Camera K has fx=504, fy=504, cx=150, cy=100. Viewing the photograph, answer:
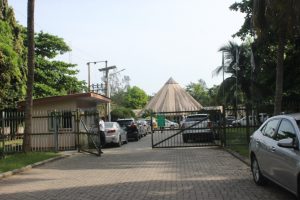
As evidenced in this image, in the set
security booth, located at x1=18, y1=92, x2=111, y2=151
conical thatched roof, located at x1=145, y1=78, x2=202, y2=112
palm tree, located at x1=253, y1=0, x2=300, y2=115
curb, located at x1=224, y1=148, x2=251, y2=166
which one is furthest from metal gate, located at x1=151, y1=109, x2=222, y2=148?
conical thatched roof, located at x1=145, y1=78, x2=202, y2=112

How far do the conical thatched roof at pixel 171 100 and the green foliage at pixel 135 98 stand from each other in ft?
122

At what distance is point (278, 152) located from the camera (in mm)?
8891

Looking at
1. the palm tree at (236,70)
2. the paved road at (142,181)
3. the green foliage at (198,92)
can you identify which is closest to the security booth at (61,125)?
the paved road at (142,181)

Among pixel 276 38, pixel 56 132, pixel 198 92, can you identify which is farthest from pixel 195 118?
pixel 198 92

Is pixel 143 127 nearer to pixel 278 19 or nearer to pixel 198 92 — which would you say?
pixel 278 19

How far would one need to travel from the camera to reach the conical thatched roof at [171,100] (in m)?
79.0

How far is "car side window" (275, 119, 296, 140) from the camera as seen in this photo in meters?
8.72

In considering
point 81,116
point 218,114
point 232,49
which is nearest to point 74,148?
point 81,116

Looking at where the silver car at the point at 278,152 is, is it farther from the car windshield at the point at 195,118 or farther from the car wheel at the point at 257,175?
the car windshield at the point at 195,118

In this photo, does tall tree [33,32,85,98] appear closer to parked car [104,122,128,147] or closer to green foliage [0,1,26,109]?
green foliage [0,1,26,109]

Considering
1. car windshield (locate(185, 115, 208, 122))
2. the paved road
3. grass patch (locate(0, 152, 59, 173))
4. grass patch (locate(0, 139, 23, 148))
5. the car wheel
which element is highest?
car windshield (locate(185, 115, 208, 122))

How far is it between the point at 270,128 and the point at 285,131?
3.56 feet

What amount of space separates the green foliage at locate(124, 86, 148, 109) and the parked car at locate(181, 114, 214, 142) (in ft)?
323

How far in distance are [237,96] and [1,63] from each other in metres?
31.9
